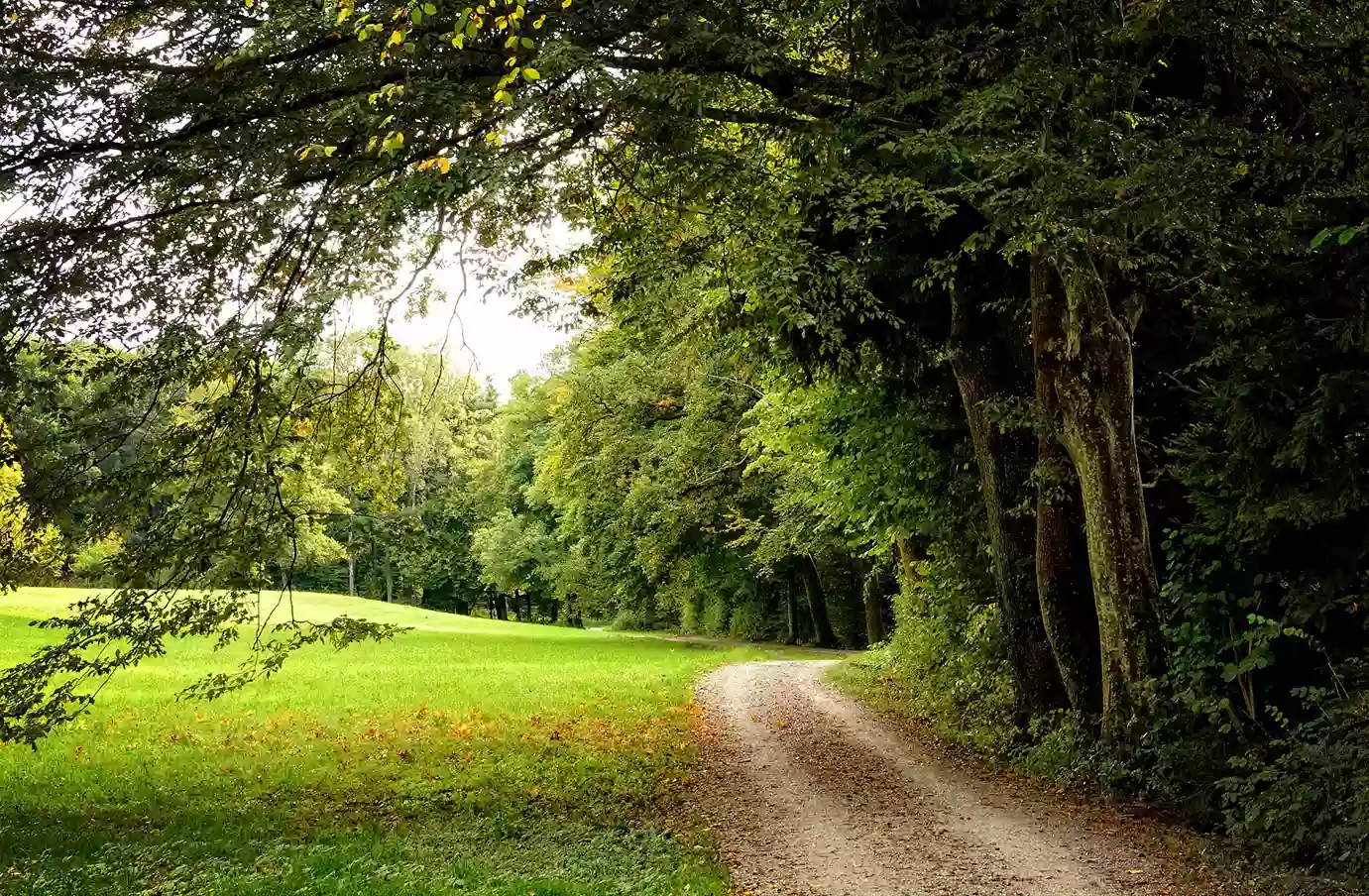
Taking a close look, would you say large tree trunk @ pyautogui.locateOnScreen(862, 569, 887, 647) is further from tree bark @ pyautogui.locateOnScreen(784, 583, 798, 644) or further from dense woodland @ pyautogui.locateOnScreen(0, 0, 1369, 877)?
dense woodland @ pyautogui.locateOnScreen(0, 0, 1369, 877)

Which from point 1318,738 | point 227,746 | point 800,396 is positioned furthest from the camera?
point 800,396

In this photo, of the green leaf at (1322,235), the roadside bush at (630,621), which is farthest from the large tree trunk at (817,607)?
the green leaf at (1322,235)

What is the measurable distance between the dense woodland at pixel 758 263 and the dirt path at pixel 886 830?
1.04 metres

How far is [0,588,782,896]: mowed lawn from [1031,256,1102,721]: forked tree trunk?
15.0 feet

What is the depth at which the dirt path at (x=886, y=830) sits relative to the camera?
698 cm

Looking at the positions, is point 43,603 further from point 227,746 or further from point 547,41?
point 547,41

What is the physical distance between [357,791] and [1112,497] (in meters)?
8.42

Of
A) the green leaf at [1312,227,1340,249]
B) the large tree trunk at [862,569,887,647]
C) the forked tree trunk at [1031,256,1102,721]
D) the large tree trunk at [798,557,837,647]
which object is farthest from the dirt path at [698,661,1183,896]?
the large tree trunk at [798,557,837,647]

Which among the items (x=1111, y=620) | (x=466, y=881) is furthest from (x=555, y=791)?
(x=1111, y=620)

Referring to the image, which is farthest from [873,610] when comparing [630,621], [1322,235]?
[1322,235]

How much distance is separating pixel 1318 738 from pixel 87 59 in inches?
397

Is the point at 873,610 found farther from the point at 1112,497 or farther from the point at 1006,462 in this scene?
the point at 1112,497

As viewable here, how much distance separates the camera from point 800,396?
15.6 meters

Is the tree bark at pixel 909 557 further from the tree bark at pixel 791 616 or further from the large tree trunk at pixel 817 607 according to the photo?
the tree bark at pixel 791 616
